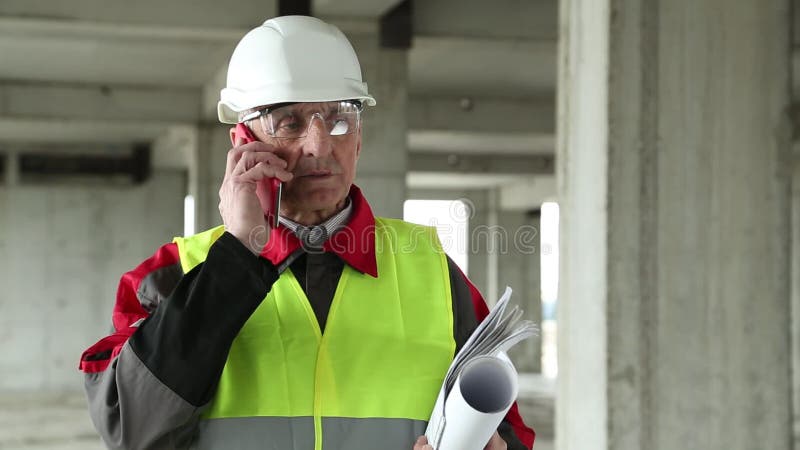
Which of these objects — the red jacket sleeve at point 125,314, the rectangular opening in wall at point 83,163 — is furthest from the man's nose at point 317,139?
the rectangular opening in wall at point 83,163

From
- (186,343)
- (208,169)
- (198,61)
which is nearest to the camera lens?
(186,343)

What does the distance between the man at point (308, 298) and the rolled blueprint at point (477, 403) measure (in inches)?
5.9

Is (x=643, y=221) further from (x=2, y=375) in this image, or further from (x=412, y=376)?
(x=2, y=375)

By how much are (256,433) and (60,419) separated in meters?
16.9

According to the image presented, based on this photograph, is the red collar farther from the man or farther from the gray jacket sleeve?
the gray jacket sleeve

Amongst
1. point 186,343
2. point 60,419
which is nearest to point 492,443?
point 186,343

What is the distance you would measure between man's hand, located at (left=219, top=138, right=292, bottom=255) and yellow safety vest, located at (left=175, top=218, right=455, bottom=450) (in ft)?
0.72

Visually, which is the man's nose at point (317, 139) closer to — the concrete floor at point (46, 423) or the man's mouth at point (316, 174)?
the man's mouth at point (316, 174)

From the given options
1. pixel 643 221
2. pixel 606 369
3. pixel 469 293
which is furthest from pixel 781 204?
pixel 469 293

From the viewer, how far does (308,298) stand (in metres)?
2.03

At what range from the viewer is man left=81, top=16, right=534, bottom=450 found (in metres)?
1.91

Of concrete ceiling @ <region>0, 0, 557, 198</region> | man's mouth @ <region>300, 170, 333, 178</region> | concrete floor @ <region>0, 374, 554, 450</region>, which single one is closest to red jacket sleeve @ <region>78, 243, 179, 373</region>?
man's mouth @ <region>300, 170, 333, 178</region>

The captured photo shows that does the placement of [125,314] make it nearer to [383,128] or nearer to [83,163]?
[383,128]

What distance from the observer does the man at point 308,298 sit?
1.91 metres
